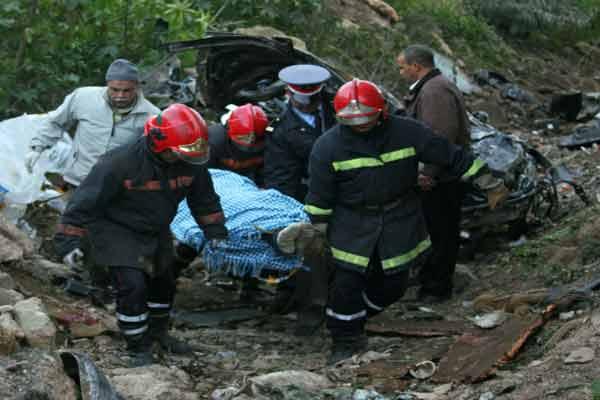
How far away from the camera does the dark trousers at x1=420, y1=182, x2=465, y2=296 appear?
7129mm

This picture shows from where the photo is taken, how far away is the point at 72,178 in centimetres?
755

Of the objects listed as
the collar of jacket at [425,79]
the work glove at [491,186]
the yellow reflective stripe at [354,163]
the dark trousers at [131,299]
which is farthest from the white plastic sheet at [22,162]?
the work glove at [491,186]

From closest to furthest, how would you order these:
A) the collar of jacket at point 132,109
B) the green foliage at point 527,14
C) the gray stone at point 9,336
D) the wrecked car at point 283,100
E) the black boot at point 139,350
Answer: the gray stone at point 9,336 < the black boot at point 139,350 < the collar of jacket at point 132,109 < the wrecked car at point 283,100 < the green foliage at point 527,14

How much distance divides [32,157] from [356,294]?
281 cm

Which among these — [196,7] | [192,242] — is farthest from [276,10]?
[192,242]

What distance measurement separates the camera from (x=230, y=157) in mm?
7090

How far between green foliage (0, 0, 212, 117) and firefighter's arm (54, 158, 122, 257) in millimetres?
4076

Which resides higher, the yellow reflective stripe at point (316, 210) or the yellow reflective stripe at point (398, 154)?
the yellow reflective stripe at point (398, 154)

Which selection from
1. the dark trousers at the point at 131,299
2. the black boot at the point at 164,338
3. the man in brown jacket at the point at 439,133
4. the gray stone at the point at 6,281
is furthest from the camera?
the man in brown jacket at the point at 439,133

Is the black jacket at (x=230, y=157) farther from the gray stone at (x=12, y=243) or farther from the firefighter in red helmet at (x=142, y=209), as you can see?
the gray stone at (x=12, y=243)

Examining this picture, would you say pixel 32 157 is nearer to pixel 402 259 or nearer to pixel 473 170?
pixel 402 259

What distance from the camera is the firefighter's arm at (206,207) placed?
5.77m

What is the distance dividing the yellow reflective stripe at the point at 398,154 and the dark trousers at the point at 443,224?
1348 mm

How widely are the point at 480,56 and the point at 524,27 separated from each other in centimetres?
212
